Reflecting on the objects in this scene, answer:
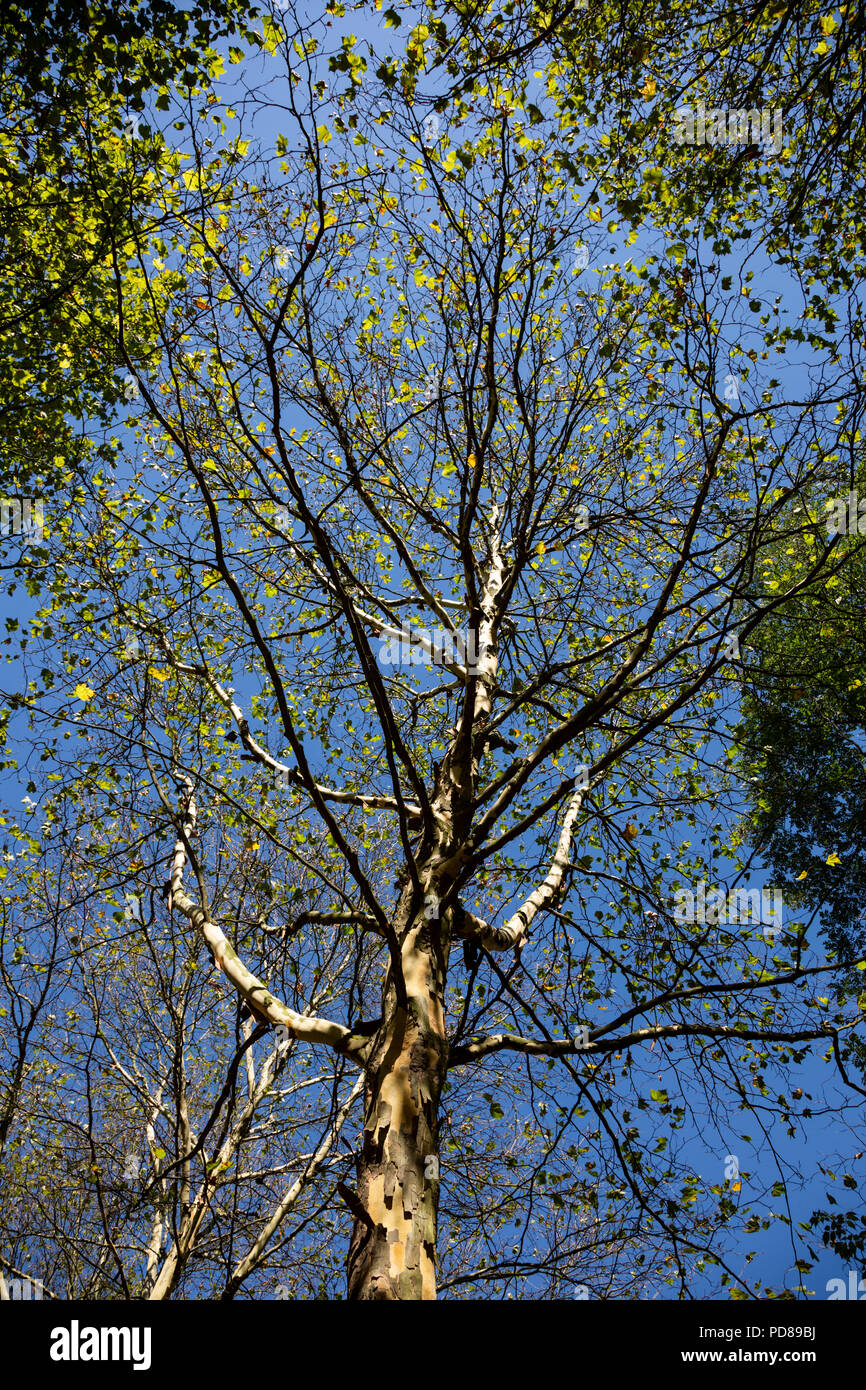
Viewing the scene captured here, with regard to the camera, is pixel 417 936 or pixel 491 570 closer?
pixel 417 936

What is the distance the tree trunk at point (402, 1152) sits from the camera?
7.45 feet

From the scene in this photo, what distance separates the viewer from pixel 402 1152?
2.54 m

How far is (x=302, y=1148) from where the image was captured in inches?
309

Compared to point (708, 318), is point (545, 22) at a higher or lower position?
higher

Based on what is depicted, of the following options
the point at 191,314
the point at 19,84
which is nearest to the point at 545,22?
the point at 191,314

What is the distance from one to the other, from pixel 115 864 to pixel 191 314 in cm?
472

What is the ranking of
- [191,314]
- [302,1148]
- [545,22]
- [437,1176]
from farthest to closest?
[302,1148] → [545,22] → [191,314] → [437,1176]

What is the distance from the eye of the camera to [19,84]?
4359mm

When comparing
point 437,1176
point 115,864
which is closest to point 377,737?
point 115,864

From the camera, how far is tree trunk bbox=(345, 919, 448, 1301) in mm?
2270
